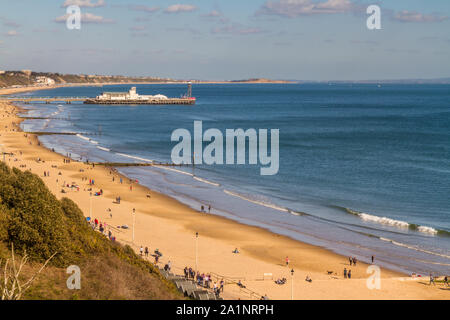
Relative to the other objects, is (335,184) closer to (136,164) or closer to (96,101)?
(136,164)

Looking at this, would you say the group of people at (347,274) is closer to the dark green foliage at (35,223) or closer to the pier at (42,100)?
the dark green foliage at (35,223)

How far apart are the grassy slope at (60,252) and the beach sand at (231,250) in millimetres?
6447

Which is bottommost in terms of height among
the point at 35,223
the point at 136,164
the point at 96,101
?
the point at 35,223

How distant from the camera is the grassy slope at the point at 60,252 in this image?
17609 mm

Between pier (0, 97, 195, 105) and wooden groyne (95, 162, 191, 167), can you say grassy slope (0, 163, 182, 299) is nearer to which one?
wooden groyne (95, 162, 191, 167)

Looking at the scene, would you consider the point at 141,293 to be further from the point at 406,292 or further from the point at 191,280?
the point at 406,292

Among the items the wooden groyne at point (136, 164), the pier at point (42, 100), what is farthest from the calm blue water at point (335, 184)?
the pier at point (42, 100)

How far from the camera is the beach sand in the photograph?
87.0 ft

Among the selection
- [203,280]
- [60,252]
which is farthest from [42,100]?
[60,252]

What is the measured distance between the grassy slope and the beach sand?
645 centimetres

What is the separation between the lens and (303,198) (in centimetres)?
4841

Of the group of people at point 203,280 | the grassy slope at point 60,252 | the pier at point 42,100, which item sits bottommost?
the group of people at point 203,280

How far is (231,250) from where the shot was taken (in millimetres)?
33594

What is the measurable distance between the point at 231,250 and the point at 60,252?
15.4m
